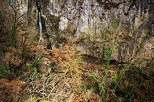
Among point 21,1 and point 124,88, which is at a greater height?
point 21,1

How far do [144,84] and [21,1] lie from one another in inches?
242

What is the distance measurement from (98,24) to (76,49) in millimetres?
1524

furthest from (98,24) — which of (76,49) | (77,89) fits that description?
(77,89)

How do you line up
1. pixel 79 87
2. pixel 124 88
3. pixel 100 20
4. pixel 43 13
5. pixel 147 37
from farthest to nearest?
pixel 43 13, pixel 100 20, pixel 147 37, pixel 79 87, pixel 124 88

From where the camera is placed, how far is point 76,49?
4.56 metres

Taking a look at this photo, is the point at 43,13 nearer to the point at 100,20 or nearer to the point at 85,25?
the point at 85,25

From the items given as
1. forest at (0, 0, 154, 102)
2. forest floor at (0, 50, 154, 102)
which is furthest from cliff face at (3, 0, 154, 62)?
forest floor at (0, 50, 154, 102)

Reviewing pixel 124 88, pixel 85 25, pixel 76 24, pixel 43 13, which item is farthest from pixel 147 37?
pixel 43 13

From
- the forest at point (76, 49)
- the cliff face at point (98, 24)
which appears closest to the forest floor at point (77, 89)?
the forest at point (76, 49)

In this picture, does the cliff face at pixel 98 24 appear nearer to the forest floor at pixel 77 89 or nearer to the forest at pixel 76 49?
the forest at pixel 76 49

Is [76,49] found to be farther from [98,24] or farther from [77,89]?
[77,89]

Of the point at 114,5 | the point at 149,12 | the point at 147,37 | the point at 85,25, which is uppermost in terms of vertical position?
the point at 114,5

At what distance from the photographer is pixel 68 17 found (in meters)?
4.49

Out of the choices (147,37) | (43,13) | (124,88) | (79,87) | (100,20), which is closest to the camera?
(124,88)
